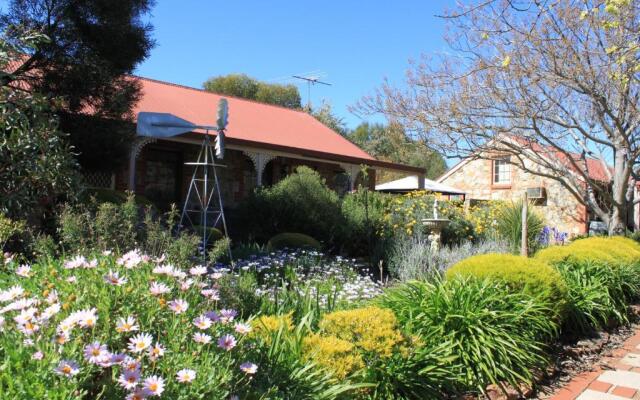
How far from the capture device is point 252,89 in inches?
1483

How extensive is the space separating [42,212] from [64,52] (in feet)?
11.5

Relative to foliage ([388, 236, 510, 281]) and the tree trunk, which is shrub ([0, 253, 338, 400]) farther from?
the tree trunk

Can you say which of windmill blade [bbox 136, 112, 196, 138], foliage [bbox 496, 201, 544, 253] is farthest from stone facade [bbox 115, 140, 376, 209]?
foliage [bbox 496, 201, 544, 253]

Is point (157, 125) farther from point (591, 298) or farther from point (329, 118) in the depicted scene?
point (329, 118)

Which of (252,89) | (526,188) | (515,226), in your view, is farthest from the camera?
(252,89)

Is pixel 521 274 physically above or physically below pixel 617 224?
below

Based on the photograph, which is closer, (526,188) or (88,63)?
(88,63)

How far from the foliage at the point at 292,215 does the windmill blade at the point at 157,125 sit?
2589 millimetres

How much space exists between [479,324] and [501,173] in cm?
2165

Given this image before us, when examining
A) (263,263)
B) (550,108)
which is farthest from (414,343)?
(550,108)

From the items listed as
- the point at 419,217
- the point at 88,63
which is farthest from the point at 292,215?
the point at 88,63

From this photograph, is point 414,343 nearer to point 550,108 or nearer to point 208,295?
point 208,295

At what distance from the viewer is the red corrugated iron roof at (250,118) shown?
15.4 meters

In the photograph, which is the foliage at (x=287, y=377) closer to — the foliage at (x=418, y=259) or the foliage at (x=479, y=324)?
the foliage at (x=479, y=324)
